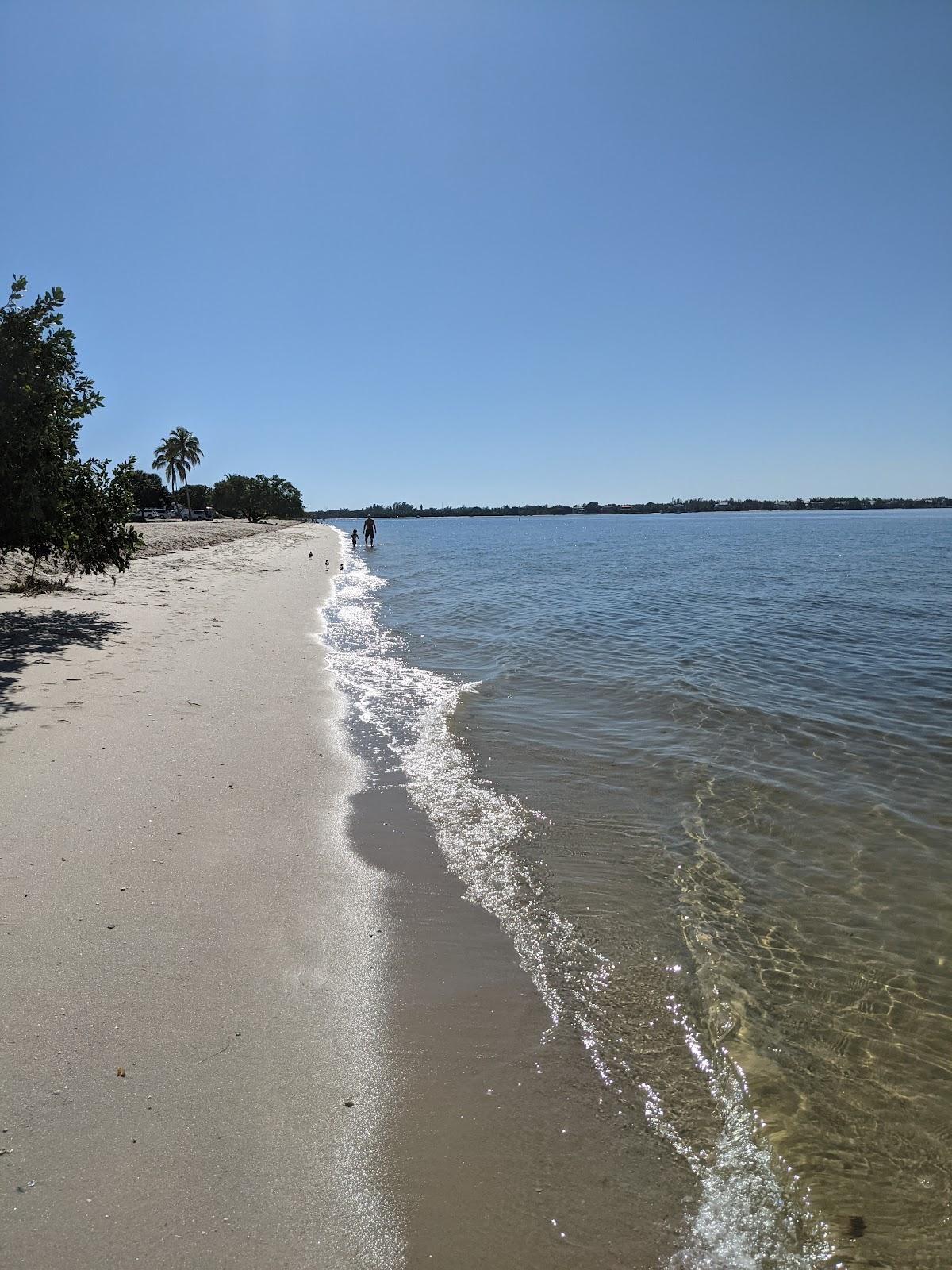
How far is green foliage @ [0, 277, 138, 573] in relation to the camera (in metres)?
11.4

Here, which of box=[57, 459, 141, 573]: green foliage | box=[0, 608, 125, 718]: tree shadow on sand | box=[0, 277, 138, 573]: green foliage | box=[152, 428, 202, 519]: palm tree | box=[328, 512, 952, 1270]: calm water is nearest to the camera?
box=[328, 512, 952, 1270]: calm water

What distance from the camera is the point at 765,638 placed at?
1662 cm

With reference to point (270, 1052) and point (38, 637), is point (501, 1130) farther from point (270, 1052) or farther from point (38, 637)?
point (38, 637)

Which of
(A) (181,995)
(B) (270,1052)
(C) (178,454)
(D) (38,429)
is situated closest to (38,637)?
(D) (38,429)

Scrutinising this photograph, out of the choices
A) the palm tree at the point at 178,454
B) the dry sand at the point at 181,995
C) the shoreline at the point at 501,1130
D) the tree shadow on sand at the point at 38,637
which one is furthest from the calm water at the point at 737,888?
the palm tree at the point at 178,454

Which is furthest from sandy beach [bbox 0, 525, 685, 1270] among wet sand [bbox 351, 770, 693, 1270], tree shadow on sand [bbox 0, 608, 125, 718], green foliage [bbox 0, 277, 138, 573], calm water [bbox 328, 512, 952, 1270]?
green foliage [bbox 0, 277, 138, 573]

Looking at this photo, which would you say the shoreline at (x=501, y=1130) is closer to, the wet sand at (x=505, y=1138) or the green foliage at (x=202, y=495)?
the wet sand at (x=505, y=1138)

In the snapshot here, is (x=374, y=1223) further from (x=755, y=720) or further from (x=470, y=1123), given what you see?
(x=755, y=720)

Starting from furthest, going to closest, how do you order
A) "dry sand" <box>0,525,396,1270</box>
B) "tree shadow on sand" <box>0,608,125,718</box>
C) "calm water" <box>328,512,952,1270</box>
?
"tree shadow on sand" <box>0,608,125,718</box> → "calm water" <box>328,512,952,1270</box> → "dry sand" <box>0,525,396,1270</box>

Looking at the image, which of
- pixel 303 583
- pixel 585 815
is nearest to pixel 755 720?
pixel 585 815

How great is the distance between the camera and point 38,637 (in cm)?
1142

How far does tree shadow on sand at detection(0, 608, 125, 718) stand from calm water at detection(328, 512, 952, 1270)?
13.8 feet

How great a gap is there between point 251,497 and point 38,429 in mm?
108810

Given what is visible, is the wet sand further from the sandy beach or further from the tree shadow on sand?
the tree shadow on sand
